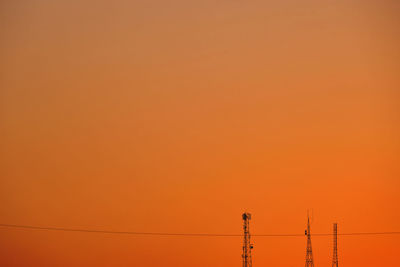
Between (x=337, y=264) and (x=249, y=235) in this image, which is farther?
(x=337, y=264)

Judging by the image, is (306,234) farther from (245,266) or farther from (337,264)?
(245,266)

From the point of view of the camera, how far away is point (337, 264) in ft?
656

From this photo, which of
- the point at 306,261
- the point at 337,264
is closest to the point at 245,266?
the point at 306,261

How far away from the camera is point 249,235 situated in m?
176

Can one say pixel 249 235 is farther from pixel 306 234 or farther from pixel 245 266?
pixel 306 234

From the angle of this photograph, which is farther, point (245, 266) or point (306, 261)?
point (306, 261)

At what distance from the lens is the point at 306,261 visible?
617ft

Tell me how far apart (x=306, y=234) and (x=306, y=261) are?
8.53 m

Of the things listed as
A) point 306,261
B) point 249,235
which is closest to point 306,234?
point 306,261

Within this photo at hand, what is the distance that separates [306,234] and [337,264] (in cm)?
1238

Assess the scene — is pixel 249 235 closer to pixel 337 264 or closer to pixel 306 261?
pixel 306 261

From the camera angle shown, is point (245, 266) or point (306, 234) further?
point (306, 234)

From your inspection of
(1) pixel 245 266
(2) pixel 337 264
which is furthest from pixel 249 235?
(2) pixel 337 264

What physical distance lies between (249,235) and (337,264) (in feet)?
114
